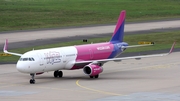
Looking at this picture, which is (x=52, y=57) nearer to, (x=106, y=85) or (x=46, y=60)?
(x=46, y=60)

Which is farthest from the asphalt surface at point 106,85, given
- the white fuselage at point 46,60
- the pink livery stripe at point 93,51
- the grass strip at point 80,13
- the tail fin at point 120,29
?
the grass strip at point 80,13

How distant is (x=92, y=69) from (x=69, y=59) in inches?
116

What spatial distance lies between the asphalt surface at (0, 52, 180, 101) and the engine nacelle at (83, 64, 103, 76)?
28.7 inches

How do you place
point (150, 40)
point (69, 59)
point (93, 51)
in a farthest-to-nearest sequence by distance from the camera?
1. point (150, 40)
2. point (93, 51)
3. point (69, 59)

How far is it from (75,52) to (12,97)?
13351 millimetres

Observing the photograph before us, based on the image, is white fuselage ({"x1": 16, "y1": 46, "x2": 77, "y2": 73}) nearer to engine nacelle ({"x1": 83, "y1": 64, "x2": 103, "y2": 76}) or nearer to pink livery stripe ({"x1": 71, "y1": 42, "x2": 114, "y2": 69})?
pink livery stripe ({"x1": 71, "y1": 42, "x2": 114, "y2": 69})

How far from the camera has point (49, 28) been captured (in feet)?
362

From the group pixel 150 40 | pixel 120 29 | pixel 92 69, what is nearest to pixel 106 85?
pixel 92 69

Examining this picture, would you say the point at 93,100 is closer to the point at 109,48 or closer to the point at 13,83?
the point at 13,83

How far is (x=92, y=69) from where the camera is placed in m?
53.7

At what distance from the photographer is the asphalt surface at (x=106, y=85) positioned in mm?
43969

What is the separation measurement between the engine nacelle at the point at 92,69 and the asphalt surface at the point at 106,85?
730 mm

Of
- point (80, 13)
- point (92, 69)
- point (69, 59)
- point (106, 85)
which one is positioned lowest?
point (106, 85)

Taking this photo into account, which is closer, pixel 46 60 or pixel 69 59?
pixel 46 60
